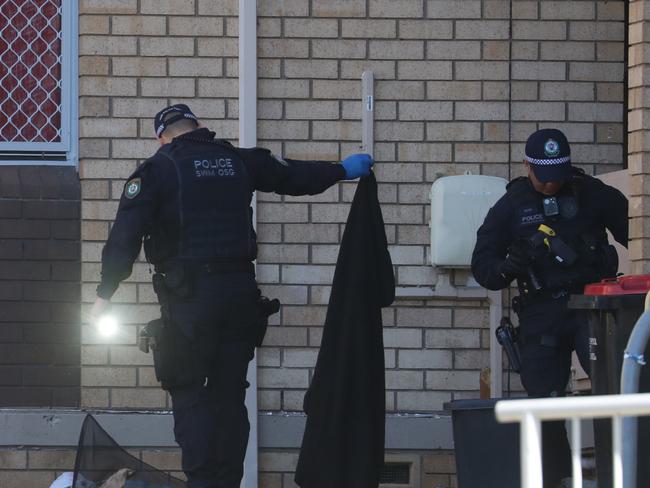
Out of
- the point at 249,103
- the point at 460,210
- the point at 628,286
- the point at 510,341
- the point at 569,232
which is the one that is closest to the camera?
the point at 628,286

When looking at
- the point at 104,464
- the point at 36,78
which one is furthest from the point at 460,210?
the point at 36,78

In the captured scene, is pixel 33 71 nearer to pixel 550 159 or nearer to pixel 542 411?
pixel 550 159

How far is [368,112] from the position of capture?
7570 mm

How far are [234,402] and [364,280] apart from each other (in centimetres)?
84

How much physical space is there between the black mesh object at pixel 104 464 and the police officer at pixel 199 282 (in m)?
0.66

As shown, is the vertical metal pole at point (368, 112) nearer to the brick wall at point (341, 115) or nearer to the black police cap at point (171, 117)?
the brick wall at point (341, 115)

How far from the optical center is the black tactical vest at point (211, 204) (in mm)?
5910

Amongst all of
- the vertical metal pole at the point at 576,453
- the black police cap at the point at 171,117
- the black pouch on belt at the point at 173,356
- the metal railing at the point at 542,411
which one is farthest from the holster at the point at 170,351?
the metal railing at the point at 542,411

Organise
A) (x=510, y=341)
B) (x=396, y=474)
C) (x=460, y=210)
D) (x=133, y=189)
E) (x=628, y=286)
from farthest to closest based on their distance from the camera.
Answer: (x=396, y=474), (x=460, y=210), (x=510, y=341), (x=133, y=189), (x=628, y=286)

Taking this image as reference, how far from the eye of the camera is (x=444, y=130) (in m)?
7.63

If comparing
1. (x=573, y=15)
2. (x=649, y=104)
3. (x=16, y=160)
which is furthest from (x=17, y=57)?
(x=649, y=104)

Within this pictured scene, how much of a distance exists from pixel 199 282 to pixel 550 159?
1.71 m

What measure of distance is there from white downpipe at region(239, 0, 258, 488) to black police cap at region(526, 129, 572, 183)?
5.85 feet

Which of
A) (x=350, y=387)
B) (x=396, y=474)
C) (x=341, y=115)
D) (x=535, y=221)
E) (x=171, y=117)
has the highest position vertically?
(x=341, y=115)
